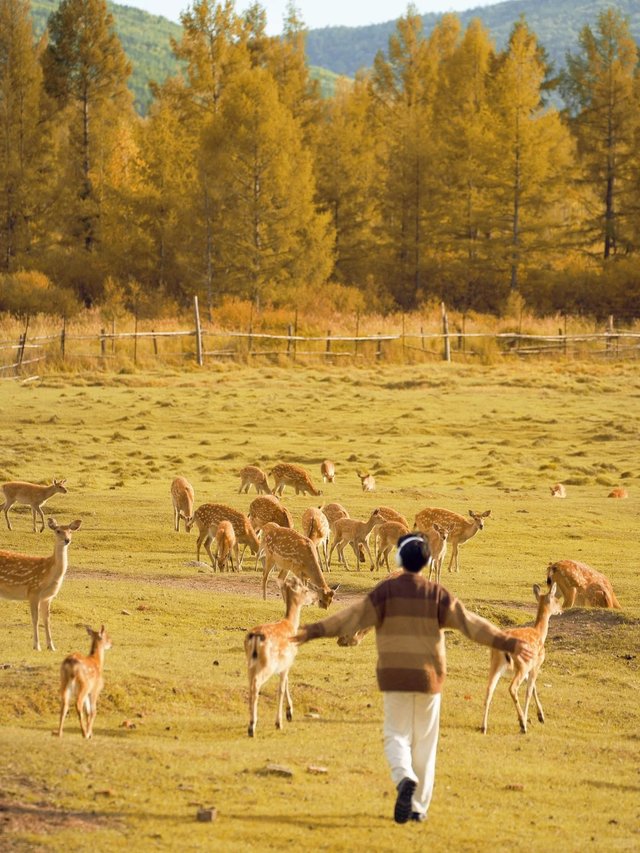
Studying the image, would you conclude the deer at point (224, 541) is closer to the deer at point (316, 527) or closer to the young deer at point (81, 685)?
the deer at point (316, 527)

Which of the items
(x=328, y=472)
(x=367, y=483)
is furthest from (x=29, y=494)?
(x=328, y=472)

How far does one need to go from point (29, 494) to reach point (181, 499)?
2.21 metres

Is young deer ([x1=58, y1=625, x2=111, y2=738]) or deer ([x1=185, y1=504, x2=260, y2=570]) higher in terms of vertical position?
young deer ([x1=58, y1=625, x2=111, y2=738])

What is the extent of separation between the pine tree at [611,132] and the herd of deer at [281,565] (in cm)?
4168

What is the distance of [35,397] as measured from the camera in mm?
36312

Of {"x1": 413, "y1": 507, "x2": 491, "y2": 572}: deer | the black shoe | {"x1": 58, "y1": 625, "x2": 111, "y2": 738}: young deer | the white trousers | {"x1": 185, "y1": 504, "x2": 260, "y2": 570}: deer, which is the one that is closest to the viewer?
the black shoe

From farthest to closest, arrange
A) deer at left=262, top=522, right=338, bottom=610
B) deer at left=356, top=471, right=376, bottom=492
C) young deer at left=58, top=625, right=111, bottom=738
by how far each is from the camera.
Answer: deer at left=356, top=471, right=376, bottom=492
deer at left=262, top=522, right=338, bottom=610
young deer at left=58, top=625, right=111, bottom=738

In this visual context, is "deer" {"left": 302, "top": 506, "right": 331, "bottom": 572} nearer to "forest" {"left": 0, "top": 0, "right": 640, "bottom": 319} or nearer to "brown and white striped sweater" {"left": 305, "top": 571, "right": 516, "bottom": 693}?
"brown and white striped sweater" {"left": 305, "top": 571, "right": 516, "bottom": 693}

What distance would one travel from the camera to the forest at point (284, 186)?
2333 inches

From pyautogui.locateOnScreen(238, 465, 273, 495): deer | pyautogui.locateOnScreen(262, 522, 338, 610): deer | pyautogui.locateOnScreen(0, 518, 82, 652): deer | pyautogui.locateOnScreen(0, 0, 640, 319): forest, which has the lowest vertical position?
pyautogui.locateOnScreen(238, 465, 273, 495): deer

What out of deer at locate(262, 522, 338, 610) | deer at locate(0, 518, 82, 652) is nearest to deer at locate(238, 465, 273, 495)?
deer at locate(262, 522, 338, 610)

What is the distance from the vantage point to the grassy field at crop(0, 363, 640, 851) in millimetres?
8383

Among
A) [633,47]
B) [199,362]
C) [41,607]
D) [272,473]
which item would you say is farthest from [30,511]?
[633,47]

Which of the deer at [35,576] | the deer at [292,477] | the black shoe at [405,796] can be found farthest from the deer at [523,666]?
the deer at [292,477]
